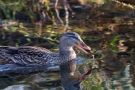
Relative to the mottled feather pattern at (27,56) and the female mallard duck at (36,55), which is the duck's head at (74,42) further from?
the mottled feather pattern at (27,56)

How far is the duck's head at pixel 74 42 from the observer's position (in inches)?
444

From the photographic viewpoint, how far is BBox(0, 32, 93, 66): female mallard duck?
11195 mm

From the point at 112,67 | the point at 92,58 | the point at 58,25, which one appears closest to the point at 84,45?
the point at 92,58

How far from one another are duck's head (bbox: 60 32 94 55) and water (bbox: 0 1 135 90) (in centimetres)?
23

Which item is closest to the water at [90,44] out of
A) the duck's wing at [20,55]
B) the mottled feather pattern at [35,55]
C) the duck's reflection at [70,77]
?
the duck's reflection at [70,77]

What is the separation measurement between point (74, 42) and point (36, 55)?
847 mm

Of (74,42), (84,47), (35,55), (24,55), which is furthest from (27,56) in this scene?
(84,47)

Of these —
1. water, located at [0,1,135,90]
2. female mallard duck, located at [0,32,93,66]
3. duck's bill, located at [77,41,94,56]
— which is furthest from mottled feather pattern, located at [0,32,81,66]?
water, located at [0,1,135,90]

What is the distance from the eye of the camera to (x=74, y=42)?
37.8 ft

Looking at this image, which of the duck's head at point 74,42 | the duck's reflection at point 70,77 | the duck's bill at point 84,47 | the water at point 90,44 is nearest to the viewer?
the duck's reflection at point 70,77

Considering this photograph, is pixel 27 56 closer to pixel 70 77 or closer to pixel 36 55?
pixel 36 55

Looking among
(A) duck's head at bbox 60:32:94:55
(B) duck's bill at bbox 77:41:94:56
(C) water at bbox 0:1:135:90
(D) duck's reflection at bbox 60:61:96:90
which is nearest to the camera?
(D) duck's reflection at bbox 60:61:96:90

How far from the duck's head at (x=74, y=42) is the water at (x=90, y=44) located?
0.23m

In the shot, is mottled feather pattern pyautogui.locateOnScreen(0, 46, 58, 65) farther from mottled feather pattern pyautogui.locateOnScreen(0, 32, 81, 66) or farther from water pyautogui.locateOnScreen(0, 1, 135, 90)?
water pyautogui.locateOnScreen(0, 1, 135, 90)
